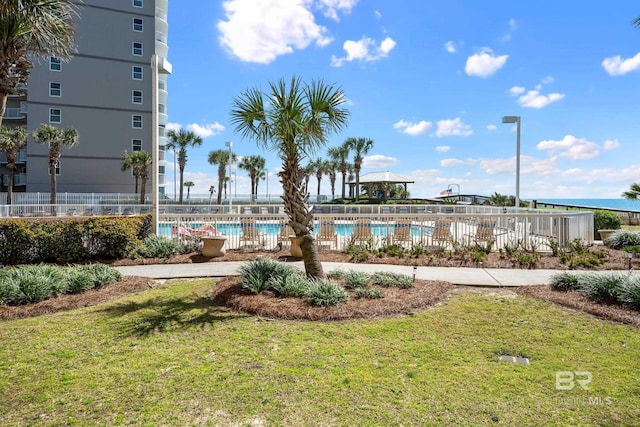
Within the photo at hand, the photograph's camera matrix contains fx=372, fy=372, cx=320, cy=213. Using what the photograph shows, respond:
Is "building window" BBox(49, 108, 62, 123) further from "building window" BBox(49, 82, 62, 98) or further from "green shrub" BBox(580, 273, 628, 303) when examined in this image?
"green shrub" BBox(580, 273, 628, 303)

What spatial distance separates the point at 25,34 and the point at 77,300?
5.21 m

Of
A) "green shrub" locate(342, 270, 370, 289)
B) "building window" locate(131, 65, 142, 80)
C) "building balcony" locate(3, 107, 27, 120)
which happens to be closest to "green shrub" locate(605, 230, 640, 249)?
"green shrub" locate(342, 270, 370, 289)

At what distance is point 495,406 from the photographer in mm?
3096

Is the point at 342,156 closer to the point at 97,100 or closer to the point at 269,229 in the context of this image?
the point at 97,100

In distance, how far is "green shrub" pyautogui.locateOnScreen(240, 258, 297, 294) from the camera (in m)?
6.56

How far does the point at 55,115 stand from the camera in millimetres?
36406

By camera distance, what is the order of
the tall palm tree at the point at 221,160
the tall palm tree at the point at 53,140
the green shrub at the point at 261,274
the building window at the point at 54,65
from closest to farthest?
the green shrub at the point at 261,274 → the tall palm tree at the point at 53,140 → the building window at the point at 54,65 → the tall palm tree at the point at 221,160

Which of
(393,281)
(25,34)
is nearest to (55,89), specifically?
(25,34)

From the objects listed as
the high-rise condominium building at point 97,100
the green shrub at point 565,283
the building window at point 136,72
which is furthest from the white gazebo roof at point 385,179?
the green shrub at point 565,283

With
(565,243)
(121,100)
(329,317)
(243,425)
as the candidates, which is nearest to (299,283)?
(329,317)

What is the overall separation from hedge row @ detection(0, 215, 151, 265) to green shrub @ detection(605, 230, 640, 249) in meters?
14.5

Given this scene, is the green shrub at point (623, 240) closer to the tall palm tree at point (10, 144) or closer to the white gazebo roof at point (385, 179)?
the white gazebo roof at point (385, 179)

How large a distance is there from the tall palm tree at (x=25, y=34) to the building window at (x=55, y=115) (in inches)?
1383

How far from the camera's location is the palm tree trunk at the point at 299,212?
6715mm
